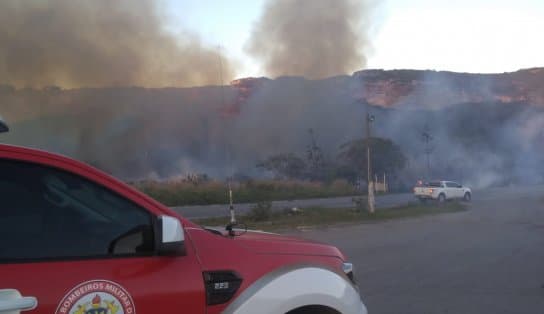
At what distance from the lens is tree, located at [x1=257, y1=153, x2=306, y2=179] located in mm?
53688

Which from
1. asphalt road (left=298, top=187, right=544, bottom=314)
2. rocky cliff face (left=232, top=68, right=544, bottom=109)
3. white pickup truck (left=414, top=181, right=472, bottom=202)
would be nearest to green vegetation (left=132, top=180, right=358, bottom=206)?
white pickup truck (left=414, top=181, right=472, bottom=202)

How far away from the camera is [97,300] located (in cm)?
198

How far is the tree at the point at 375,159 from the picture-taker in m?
50.0

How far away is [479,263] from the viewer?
898cm

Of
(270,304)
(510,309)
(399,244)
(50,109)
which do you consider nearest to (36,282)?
(270,304)

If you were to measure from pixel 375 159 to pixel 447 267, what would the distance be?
4236 centimetres

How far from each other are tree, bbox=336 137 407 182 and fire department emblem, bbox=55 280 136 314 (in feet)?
157

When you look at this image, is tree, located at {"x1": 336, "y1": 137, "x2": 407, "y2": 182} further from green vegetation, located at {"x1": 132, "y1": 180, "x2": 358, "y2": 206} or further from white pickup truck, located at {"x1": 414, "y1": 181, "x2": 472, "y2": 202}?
white pickup truck, located at {"x1": 414, "y1": 181, "x2": 472, "y2": 202}

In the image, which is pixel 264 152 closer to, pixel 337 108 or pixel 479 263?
pixel 337 108

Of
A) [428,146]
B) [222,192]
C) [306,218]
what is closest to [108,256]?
[306,218]

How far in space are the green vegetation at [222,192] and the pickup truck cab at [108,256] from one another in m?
25.3

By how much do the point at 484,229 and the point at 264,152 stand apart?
1798 inches

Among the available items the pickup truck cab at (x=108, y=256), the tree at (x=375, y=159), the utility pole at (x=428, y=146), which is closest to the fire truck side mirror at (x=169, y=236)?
the pickup truck cab at (x=108, y=256)

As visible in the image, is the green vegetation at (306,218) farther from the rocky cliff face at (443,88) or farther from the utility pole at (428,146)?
the rocky cliff face at (443,88)
